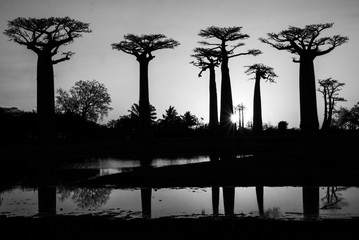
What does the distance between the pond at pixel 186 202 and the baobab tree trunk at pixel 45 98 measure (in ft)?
57.4

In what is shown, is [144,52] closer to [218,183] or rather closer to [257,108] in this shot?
[257,108]

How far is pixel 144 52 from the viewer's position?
113 feet

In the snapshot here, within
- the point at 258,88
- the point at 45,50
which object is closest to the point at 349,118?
the point at 258,88

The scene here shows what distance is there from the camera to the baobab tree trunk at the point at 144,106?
3328cm

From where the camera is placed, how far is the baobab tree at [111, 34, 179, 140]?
3347 cm

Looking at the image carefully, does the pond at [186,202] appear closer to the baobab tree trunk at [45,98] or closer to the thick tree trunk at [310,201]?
the thick tree trunk at [310,201]


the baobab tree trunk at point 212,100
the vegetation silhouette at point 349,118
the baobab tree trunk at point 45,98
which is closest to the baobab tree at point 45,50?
the baobab tree trunk at point 45,98

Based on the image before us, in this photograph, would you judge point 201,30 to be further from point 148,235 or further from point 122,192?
point 148,235

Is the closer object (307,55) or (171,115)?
(307,55)

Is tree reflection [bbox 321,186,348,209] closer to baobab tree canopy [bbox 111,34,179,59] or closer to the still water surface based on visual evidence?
the still water surface

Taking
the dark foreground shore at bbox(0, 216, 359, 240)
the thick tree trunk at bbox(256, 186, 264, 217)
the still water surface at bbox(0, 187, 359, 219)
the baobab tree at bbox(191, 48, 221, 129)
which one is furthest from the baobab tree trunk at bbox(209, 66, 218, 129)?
the dark foreground shore at bbox(0, 216, 359, 240)

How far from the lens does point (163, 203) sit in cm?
930

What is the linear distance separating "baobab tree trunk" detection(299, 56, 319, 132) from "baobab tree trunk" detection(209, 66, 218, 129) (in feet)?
36.6

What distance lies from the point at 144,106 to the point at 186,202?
80.0ft
